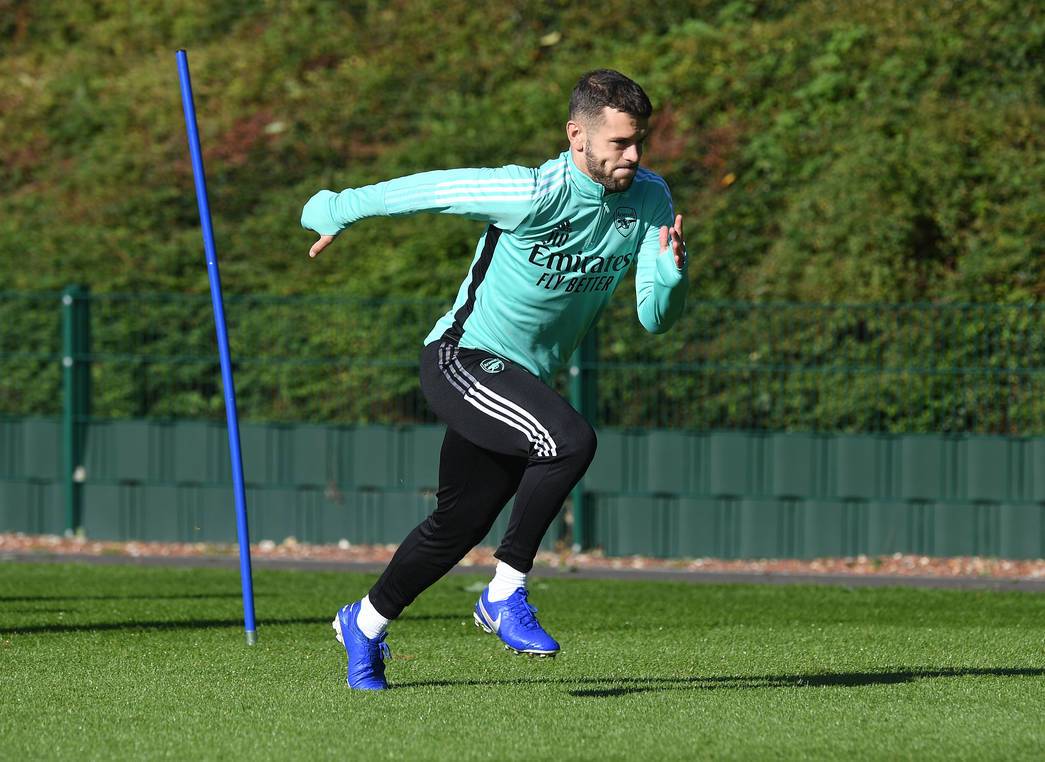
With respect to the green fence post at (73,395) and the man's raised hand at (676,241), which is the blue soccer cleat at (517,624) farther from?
the green fence post at (73,395)

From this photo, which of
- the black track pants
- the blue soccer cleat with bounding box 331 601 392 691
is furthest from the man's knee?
the blue soccer cleat with bounding box 331 601 392 691

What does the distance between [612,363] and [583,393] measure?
30cm

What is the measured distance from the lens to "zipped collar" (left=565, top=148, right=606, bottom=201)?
559cm

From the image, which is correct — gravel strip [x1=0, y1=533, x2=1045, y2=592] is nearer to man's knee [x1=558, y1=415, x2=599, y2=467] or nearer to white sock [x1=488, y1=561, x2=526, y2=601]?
white sock [x1=488, y1=561, x2=526, y2=601]

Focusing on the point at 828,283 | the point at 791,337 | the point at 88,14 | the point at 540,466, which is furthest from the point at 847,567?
the point at 88,14

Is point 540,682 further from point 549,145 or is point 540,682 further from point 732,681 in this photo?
point 549,145

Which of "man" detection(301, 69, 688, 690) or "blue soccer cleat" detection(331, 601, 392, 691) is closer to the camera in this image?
"man" detection(301, 69, 688, 690)

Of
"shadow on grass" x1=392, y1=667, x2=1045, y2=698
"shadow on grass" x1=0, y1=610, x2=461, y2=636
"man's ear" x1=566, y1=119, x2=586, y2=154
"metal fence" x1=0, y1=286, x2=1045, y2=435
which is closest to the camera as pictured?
"man's ear" x1=566, y1=119, x2=586, y2=154

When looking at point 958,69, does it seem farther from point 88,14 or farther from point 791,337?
point 88,14

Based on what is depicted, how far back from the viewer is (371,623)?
19.4 feet

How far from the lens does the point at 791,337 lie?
12156 mm

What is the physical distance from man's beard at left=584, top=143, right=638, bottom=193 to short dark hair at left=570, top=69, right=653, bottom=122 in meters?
0.11

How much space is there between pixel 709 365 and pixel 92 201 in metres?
6.96

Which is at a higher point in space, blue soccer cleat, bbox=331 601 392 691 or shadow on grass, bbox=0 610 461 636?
blue soccer cleat, bbox=331 601 392 691
